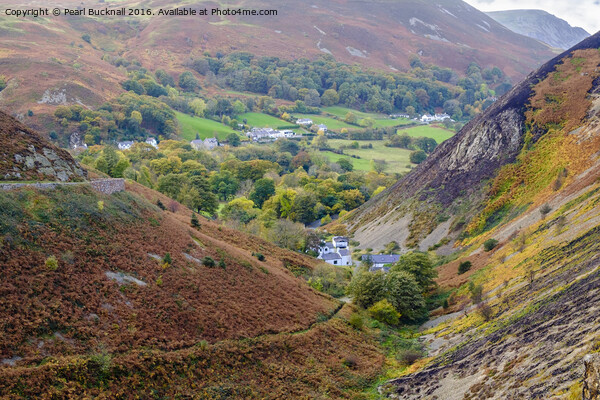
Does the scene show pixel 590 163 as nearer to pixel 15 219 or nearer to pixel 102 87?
pixel 15 219

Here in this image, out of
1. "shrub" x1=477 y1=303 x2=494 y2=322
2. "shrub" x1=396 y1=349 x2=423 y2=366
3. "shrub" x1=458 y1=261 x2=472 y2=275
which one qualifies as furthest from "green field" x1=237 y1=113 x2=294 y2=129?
"shrub" x1=477 y1=303 x2=494 y2=322

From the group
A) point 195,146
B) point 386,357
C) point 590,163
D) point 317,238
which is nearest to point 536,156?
point 590,163

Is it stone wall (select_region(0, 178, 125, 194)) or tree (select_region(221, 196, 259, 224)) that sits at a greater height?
stone wall (select_region(0, 178, 125, 194))

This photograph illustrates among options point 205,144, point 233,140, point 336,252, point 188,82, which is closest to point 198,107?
point 188,82

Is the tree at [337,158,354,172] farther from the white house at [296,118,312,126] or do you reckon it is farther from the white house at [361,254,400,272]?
the white house at [361,254,400,272]

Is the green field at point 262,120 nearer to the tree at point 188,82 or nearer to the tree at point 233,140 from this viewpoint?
the tree at point 233,140
